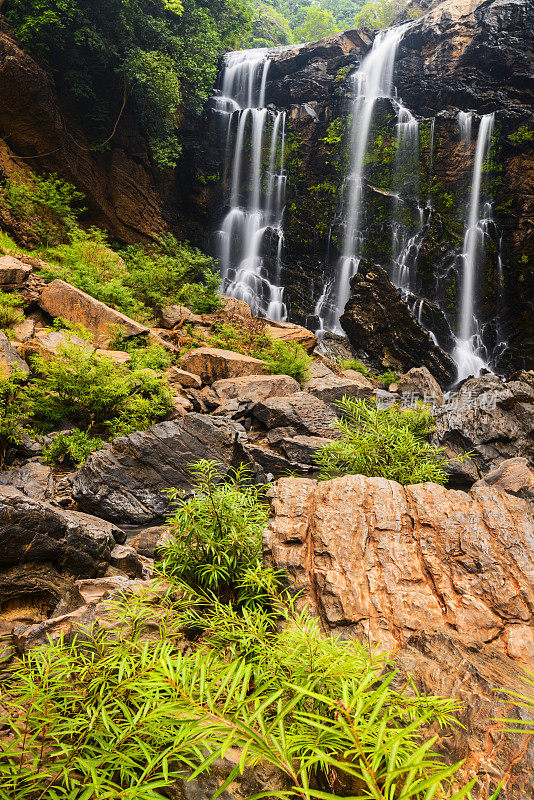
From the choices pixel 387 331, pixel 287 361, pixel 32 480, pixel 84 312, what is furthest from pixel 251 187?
pixel 32 480

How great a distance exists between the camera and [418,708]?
1.20 meters

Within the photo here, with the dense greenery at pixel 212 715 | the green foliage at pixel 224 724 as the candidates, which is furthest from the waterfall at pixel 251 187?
the green foliage at pixel 224 724

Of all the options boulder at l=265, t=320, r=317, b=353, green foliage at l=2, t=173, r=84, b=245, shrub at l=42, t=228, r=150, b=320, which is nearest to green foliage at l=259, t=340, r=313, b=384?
boulder at l=265, t=320, r=317, b=353

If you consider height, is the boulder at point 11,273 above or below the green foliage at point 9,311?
above

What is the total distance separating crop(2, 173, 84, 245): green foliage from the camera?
11.5 meters

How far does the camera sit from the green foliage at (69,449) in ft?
18.9

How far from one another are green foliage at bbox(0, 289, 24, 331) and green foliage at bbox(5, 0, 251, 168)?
36.5 feet

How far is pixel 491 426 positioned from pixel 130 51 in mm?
17294

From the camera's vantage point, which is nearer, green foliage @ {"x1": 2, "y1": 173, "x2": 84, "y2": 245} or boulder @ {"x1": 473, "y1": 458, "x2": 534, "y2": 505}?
boulder @ {"x1": 473, "y1": 458, "x2": 534, "y2": 505}

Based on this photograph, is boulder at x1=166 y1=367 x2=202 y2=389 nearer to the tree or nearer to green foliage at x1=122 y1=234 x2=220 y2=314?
green foliage at x1=122 y1=234 x2=220 y2=314

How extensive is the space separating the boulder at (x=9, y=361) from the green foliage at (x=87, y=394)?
22 centimetres

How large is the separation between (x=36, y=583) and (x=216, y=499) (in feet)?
6.15

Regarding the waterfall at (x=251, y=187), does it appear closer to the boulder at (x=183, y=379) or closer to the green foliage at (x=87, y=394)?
the boulder at (x=183, y=379)

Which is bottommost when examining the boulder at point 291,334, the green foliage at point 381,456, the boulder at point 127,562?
the boulder at point 127,562
